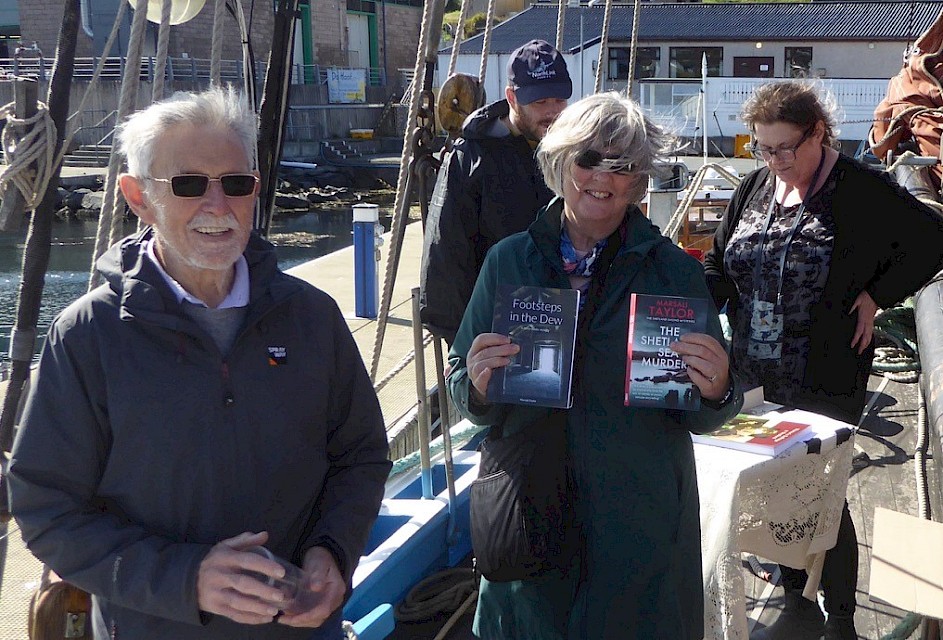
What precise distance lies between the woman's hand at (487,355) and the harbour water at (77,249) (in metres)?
12.9

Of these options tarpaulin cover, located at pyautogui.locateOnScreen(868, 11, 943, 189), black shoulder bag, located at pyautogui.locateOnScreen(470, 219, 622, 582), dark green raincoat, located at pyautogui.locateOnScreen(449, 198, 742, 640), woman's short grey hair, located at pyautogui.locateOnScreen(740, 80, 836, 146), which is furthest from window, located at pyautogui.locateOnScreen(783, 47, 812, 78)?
black shoulder bag, located at pyautogui.locateOnScreen(470, 219, 622, 582)

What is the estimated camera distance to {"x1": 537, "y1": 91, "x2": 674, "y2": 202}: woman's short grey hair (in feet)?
6.16

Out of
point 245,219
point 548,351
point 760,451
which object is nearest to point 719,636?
point 760,451

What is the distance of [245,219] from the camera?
5.82ft

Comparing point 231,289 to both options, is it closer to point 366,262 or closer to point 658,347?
point 658,347

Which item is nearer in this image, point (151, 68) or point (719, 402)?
point (719, 402)

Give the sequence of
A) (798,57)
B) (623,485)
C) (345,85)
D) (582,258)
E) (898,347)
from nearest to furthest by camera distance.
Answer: (623,485) → (582,258) → (898,347) → (798,57) → (345,85)

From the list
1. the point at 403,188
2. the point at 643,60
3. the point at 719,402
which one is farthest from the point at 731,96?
the point at 719,402

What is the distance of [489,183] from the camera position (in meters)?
2.93

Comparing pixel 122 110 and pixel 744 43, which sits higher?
pixel 744 43

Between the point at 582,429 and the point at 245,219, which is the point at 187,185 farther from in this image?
the point at 582,429

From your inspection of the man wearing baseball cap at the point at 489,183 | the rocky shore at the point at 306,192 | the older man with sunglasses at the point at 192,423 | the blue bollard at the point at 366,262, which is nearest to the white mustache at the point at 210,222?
the older man with sunglasses at the point at 192,423

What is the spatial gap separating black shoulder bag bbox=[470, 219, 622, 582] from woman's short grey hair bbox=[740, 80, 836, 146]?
1.07m

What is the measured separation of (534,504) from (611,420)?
216 millimetres
